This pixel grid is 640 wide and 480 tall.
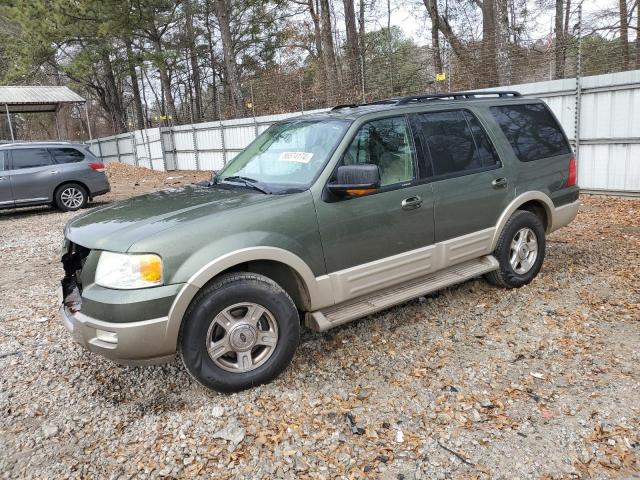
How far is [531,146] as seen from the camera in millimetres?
4855

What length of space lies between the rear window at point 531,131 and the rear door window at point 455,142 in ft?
1.17

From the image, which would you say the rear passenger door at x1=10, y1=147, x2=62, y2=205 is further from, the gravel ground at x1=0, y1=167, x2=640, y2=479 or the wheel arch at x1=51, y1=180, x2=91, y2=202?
the gravel ground at x1=0, y1=167, x2=640, y2=479

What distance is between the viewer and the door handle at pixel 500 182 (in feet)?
14.7

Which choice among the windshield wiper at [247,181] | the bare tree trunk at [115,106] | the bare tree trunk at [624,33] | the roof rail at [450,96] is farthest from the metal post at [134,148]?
the roof rail at [450,96]

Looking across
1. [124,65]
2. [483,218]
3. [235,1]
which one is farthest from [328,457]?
[124,65]

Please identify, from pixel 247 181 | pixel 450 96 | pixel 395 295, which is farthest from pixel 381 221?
pixel 450 96

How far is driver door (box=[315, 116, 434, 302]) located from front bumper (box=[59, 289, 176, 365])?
121 cm

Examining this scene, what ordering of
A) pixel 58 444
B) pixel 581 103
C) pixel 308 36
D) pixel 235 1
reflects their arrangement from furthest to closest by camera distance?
pixel 308 36, pixel 235 1, pixel 581 103, pixel 58 444

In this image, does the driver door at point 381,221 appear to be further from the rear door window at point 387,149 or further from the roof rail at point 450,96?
the roof rail at point 450,96

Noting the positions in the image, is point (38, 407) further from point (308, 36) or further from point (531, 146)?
point (308, 36)

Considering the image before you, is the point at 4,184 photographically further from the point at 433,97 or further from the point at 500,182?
the point at 500,182

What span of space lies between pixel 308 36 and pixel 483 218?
29.1m

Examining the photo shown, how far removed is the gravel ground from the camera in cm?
267

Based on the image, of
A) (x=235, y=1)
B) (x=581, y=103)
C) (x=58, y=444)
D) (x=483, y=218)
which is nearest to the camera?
(x=58, y=444)
